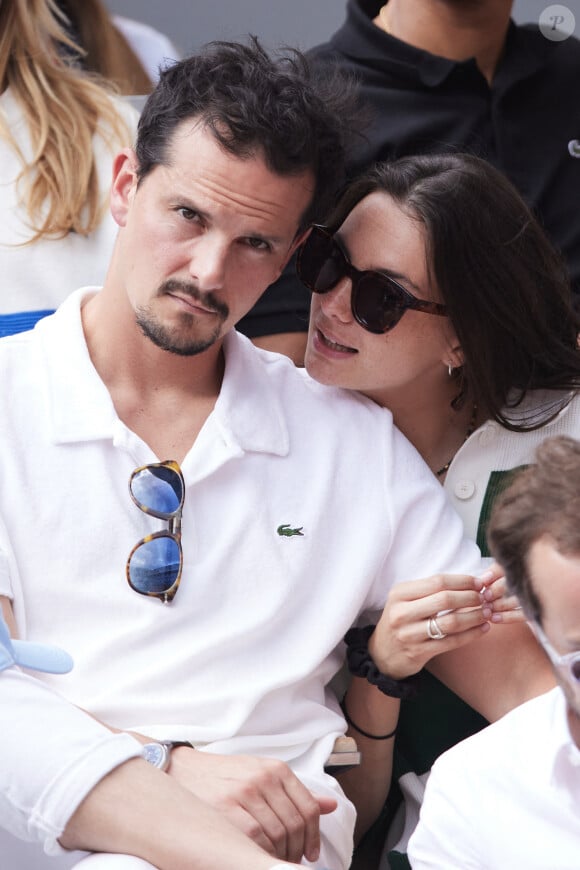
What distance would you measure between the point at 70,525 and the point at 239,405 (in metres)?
0.36

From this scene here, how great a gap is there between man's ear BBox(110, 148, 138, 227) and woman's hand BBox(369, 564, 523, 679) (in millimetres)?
740

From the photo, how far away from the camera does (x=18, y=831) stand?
1662 millimetres

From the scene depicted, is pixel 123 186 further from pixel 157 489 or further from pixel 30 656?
pixel 30 656

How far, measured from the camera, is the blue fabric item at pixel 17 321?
243 centimetres

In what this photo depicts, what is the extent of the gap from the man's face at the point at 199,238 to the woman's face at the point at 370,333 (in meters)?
0.18

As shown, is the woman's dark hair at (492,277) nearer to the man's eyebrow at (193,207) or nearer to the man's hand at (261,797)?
the man's eyebrow at (193,207)

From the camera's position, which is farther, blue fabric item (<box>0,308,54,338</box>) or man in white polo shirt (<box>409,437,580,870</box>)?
blue fabric item (<box>0,308,54,338</box>)

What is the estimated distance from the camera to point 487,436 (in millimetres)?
2316

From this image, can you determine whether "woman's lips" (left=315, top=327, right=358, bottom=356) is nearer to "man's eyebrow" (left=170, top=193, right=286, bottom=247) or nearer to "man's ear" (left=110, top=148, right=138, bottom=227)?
"man's eyebrow" (left=170, top=193, right=286, bottom=247)

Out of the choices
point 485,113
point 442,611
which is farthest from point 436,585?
point 485,113

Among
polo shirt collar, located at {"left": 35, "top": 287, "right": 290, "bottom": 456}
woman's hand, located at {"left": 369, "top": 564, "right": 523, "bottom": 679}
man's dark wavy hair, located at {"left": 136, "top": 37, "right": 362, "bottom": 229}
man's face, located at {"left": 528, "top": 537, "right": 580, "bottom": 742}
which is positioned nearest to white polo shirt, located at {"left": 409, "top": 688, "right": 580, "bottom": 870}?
man's face, located at {"left": 528, "top": 537, "right": 580, "bottom": 742}

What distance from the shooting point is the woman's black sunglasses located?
216 centimetres

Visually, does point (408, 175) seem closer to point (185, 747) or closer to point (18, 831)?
point (185, 747)

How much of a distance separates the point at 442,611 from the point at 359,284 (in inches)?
22.3
